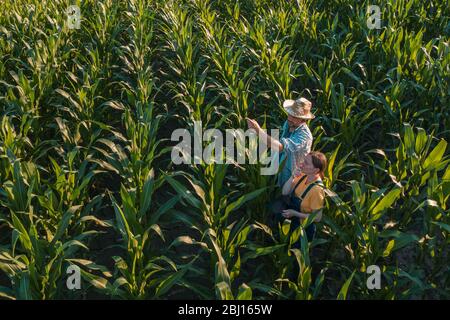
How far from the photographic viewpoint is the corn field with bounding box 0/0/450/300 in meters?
2.61

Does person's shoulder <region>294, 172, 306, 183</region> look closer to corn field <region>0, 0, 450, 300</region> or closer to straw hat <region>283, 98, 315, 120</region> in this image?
corn field <region>0, 0, 450, 300</region>

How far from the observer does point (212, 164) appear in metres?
3.04

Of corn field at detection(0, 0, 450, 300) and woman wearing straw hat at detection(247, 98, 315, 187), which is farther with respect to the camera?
woman wearing straw hat at detection(247, 98, 315, 187)

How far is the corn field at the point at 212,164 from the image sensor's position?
261 centimetres

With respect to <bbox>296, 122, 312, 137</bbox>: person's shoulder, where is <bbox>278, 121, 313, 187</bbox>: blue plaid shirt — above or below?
below

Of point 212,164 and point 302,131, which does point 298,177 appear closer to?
point 302,131

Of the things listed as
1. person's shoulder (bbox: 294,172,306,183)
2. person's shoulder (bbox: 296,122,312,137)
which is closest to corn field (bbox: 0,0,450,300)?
person's shoulder (bbox: 294,172,306,183)

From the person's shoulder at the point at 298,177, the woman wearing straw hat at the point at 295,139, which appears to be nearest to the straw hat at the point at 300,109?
the woman wearing straw hat at the point at 295,139

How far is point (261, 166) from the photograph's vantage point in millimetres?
3150

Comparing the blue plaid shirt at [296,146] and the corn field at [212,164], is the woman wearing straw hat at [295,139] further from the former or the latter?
the corn field at [212,164]

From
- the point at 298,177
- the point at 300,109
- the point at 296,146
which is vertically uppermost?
the point at 300,109

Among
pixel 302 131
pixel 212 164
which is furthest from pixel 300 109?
pixel 212 164
